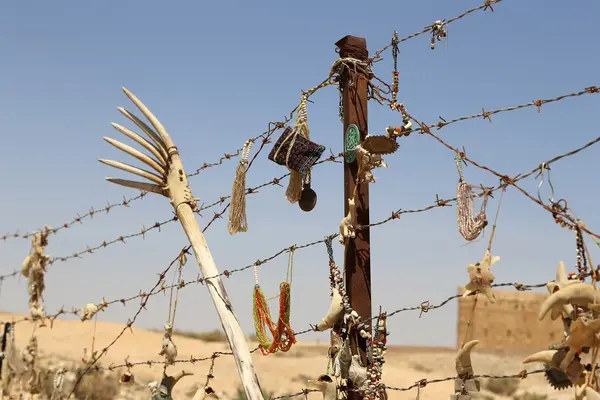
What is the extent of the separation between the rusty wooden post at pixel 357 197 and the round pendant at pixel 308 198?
26.5 inches

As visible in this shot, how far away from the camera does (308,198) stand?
5219 mm

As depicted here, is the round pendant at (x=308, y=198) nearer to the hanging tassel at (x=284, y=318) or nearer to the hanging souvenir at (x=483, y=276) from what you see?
the hanging tassel at (x=284, y=318)

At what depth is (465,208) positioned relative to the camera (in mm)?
3836

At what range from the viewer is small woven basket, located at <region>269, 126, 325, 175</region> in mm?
5008

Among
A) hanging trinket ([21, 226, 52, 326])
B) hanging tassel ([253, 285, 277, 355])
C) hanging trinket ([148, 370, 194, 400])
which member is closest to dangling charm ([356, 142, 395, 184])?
hanging tassel ([253, 285, 277, 355])

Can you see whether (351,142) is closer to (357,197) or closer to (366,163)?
(366,163)

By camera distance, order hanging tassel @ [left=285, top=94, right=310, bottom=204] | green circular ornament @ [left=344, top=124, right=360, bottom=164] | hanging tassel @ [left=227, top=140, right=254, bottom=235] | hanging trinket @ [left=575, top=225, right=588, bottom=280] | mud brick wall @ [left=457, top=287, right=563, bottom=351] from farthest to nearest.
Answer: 1. mud brick wall @ [left=457, top=287, right=563, bottom=351]
2. hanging tassel @ [left=227, top=140, right=254, bottom=235]
3. hanging tassel @ [left=285, top=94, right=310, bottom=204]
4. green circular ornament @ [left=344, top=124, right=360, bottom=164]
5. hanging trinket @ [left=575, top=225, right=588, bottom=280]

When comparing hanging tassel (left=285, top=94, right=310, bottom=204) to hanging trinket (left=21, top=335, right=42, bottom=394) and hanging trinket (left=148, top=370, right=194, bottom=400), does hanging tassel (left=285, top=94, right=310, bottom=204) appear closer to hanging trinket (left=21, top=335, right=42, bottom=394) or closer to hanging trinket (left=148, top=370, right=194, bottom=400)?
hanging trinket (left=148, top=370, right=194, bottom=400)

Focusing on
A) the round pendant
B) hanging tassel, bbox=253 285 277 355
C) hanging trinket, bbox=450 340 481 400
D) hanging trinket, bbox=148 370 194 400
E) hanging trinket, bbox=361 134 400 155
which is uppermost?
hanging trinket, bbox=361 134 400 155

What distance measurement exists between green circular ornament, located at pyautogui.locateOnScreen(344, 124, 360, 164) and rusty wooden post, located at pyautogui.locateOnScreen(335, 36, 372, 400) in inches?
1.4

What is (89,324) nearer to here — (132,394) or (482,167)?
(132,394)

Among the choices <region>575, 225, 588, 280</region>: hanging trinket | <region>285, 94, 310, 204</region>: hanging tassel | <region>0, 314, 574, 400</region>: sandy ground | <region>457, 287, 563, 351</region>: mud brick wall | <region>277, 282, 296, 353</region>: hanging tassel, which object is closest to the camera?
<region>575, 225, 588, 280</region>: hanging trinket

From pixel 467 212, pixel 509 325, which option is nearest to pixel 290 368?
pixel 509 325

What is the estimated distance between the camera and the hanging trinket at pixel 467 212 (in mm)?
3760
